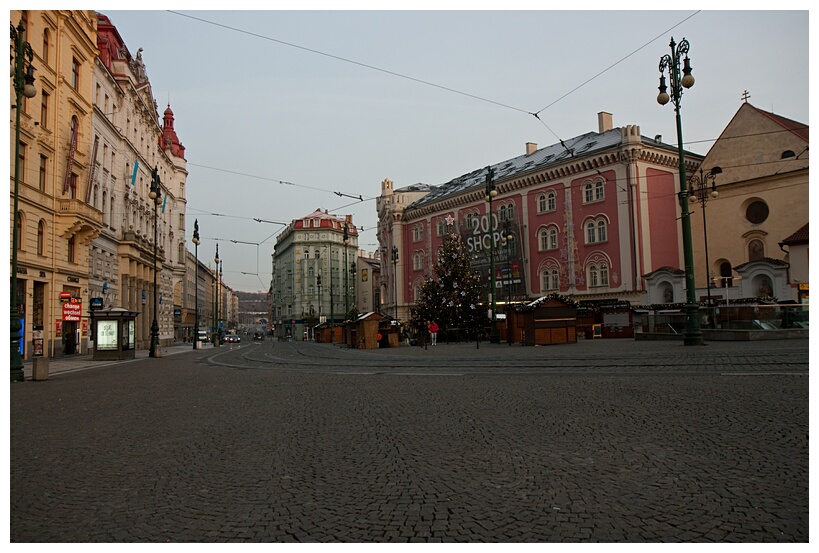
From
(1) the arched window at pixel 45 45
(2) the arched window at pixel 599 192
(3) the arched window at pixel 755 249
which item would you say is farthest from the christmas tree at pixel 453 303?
(1) the arched window at pixel 45 45

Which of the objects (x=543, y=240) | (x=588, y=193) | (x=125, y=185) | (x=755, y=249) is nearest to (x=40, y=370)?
(x=125, y=185)

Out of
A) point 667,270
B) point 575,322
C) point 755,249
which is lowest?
point 575,322

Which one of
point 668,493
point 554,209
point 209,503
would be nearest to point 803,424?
point 668,493

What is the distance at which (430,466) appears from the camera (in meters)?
5.12

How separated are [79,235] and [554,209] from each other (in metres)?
36.9

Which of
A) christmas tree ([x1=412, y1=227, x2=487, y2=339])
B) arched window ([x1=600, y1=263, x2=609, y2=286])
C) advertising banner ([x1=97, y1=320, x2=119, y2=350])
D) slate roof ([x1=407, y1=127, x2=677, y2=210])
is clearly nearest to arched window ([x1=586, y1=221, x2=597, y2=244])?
arched window ([x1=600, y1=263, x2=609, y2=286])

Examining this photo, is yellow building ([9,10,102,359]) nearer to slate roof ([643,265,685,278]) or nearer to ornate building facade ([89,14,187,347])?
ornate building facade ([89,14,187,347])

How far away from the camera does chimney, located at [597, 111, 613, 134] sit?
57.6 meters

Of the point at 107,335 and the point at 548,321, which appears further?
the point at 107,335

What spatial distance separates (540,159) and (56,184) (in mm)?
41613

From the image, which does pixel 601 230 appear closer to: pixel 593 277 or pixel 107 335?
→ pixel 593 277

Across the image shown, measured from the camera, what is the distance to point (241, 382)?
12961 millimetres

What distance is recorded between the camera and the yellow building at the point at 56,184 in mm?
26656

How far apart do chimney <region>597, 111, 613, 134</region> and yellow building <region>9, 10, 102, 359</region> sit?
138 ft
